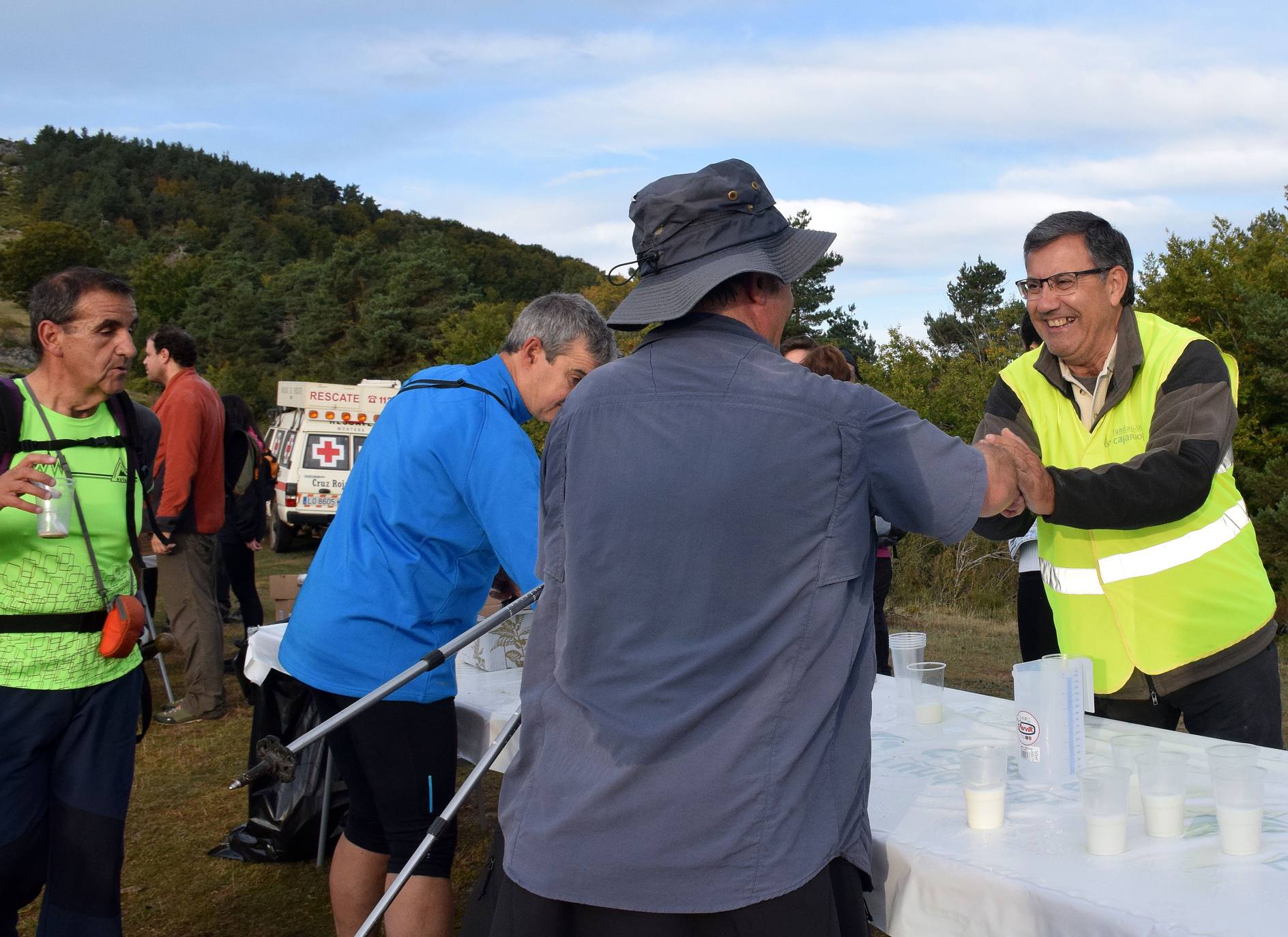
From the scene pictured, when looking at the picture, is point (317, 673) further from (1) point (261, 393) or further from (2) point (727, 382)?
(1) point (261, 393)

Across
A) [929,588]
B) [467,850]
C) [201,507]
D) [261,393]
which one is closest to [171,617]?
[201,507]

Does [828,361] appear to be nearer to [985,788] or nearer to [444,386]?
[444,386]

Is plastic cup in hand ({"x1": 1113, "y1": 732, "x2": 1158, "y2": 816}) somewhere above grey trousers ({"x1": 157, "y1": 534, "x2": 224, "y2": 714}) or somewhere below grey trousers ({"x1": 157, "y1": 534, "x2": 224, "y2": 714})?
above

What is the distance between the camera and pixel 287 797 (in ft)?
14.4

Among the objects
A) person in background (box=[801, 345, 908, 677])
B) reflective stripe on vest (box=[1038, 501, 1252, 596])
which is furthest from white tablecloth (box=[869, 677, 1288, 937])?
person in background (box=[801, 345, 908, 677])

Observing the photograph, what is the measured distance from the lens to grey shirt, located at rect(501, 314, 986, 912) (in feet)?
4.82

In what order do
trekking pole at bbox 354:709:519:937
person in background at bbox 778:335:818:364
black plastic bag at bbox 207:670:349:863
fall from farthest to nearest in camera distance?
person in background at bbox 778:335:818:364, black plastic bag at bbox 207:670:349:863, trekking pole at bbox 354:709:519:937

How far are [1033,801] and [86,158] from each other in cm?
11425

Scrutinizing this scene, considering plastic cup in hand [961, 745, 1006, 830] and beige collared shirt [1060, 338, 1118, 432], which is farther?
beige collared shirt [1060, 338, 1118, 432]

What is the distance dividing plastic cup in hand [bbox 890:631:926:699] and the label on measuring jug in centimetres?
59

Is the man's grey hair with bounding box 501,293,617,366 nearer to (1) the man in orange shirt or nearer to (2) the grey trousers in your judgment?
(1) the man in orange shirt

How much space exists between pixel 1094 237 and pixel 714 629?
1729 millimetres

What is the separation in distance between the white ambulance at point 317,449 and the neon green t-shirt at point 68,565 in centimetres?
1293

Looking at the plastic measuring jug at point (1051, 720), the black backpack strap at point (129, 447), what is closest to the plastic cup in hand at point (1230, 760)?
the plastic measuring jug at point (1051, 720)
